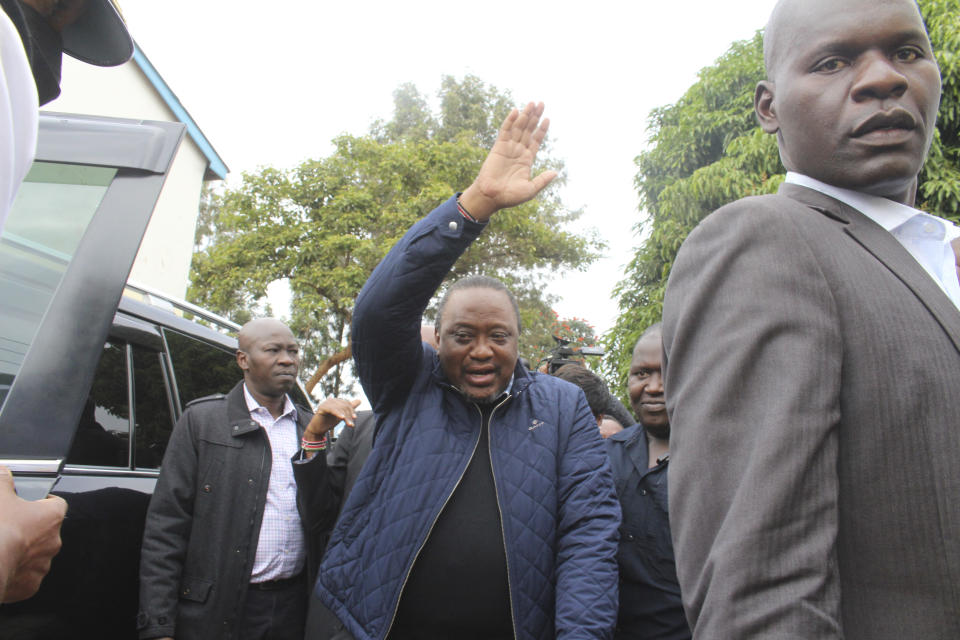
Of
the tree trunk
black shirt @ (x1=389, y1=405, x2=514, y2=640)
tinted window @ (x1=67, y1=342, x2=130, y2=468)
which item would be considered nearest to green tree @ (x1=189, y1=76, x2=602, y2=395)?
the tree trunk

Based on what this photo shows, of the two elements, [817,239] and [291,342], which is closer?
[817,239]

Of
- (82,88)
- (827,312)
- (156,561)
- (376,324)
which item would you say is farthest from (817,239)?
(82,88)

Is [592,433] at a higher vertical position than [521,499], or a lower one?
higher

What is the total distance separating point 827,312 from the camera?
0.88 meters

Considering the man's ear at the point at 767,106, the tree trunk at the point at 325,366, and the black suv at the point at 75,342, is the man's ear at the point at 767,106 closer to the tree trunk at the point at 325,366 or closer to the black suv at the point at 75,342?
the black suv at the point at 75,342

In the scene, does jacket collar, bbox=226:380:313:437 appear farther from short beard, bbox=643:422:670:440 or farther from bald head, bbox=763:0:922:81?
bald head, bbox=763:0:922:81

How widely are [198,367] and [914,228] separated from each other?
10.3ft

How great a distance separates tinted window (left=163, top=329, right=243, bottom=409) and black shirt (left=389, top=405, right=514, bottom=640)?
1.62 meters

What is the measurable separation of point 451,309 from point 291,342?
1.56 meters

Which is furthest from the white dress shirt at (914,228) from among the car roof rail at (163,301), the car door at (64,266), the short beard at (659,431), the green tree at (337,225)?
the green tree at (337,225)

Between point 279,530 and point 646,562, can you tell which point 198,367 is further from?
point 646,562

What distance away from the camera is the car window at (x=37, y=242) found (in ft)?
5.16

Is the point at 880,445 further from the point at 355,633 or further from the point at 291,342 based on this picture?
the point at 291,342

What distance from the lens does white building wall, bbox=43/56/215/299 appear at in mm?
10375
